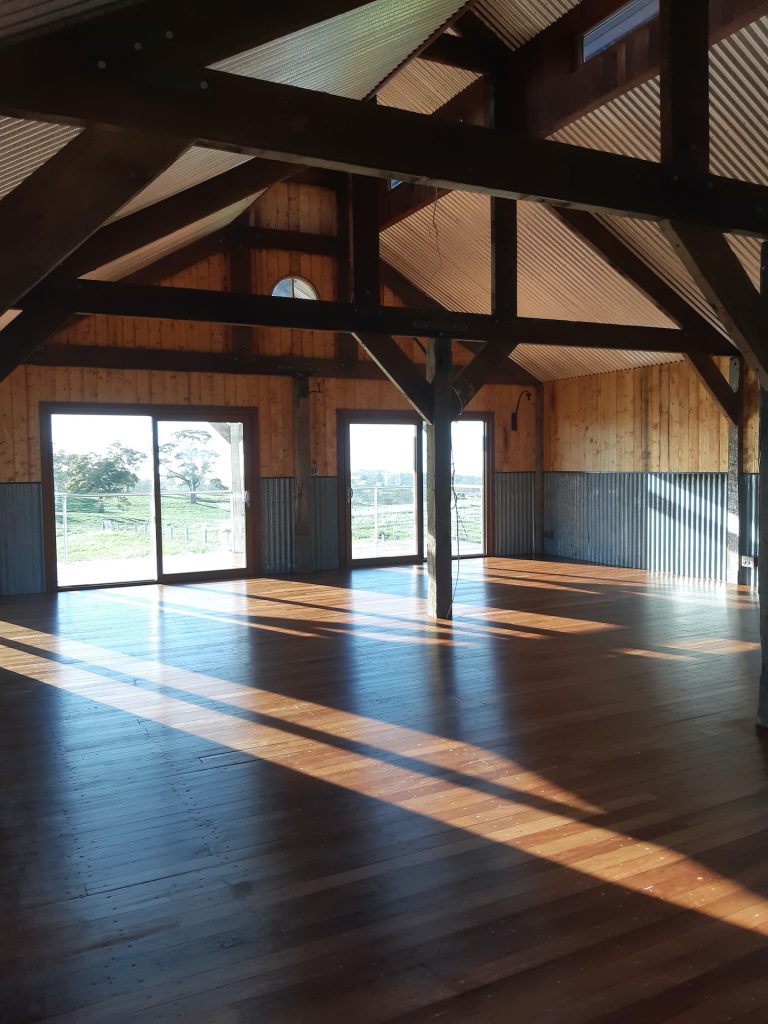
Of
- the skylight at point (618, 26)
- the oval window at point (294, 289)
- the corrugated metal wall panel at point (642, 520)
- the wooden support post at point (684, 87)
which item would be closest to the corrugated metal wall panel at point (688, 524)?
the corrugated metal wall panel at point (642, 520)

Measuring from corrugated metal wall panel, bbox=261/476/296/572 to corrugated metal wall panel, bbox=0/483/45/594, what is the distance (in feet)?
9.17

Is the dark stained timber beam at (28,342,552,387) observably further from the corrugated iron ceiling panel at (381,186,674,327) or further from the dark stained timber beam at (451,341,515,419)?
the dark stained timber beam at (451,341,515,419)

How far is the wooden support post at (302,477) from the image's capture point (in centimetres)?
1049

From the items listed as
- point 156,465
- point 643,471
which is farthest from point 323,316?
point 643,471

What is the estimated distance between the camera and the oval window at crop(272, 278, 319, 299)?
10.3 m

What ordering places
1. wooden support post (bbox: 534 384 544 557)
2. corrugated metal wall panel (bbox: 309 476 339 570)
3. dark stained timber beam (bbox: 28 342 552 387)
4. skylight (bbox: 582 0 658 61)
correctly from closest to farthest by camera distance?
skylight (bbox: 582 0 658 61) → dark stained timber beam (bbox: 28 342 552 387) → corrugated metal wall panel (bbox: 309 476 339 570) → wooden support post (bbox: 534 384 544 557)

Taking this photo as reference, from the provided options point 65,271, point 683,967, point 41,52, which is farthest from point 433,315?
point 683,967

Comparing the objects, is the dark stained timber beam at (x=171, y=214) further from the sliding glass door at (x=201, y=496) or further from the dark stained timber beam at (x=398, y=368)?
the sliding glass door at (x=201, y=496)

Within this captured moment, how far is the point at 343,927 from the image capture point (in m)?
2.43

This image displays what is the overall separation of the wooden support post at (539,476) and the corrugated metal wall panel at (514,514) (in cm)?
6

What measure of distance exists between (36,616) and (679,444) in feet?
26.1

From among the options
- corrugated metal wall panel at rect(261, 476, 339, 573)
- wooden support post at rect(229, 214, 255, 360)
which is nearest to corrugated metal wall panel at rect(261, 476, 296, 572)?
corrugated metal wall panel at rect(261, 476, 339, 573)

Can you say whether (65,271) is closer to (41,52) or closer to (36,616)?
(36,616)

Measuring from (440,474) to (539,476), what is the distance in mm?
5502
